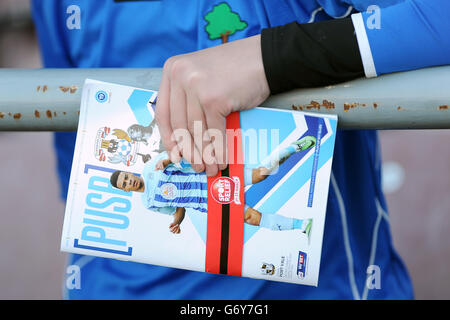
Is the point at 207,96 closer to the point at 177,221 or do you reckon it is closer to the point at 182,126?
the point at 182,126

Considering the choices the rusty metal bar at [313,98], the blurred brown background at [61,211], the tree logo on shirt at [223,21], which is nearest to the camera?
the rusty metal bar at [313,98]

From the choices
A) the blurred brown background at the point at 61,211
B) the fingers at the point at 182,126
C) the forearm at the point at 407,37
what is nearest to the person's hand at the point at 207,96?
the fingers at the point at 182,126

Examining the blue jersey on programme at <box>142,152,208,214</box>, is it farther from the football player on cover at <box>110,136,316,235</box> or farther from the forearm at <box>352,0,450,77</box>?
the forearm at <box>352,0,450,77</box>

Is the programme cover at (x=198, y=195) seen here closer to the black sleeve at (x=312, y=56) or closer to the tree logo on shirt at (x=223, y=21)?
the black sleeve at (x=312, y=56)

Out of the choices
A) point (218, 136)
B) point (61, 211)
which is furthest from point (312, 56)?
point (61, 211)

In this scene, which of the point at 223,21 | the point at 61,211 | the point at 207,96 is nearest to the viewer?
the point at 207,96

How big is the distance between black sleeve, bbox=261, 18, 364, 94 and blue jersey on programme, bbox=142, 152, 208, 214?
15 centimetres

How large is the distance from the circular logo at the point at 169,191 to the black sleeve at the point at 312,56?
7.1 inches

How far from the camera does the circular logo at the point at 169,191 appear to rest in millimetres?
665

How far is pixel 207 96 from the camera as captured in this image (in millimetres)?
618

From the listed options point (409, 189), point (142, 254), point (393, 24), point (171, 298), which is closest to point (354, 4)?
point (393, 24)

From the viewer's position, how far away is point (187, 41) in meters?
Result: 0.85

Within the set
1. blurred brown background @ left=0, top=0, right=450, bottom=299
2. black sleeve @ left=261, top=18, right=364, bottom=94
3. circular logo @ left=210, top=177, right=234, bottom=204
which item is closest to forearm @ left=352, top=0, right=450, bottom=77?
black sleeve @ left=261, top=18, right=364, bottom=94
